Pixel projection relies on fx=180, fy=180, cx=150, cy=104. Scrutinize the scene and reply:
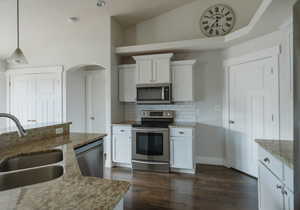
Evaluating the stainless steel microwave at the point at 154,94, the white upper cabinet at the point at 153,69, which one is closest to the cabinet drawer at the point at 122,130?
the stainless steel microwave at the point at 154,94

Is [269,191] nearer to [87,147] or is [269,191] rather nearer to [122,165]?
[87,147]

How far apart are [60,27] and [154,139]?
304 cm

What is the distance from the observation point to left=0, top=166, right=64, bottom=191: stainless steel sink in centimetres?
119

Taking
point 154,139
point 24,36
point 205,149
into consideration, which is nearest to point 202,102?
point 205,149

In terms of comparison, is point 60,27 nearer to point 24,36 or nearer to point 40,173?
point 24,36

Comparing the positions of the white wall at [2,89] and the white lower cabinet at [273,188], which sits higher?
the white wall at [2,89]

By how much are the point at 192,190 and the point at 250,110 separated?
5.88ft

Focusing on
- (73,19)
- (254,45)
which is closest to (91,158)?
(73,19)

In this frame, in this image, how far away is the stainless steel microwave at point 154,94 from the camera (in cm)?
368

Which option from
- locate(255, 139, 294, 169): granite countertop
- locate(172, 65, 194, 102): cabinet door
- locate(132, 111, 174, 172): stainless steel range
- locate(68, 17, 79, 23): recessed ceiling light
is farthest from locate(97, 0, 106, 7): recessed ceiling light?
locate(255, 139, 294, 169): granite countertop

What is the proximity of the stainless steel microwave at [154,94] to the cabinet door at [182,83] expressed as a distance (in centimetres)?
15

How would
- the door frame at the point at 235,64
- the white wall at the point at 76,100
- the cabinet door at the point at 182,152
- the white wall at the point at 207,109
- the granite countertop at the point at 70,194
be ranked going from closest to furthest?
1. the granite countertop at the point at 70,194
2. the door frame at the point at 235,64
3. the cabinet door at the point at 182,152
4. the white wall at the point at 207,109
5. the white wall at the point at 76,100

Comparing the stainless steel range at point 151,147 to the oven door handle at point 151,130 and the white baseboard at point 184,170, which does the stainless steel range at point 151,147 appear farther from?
the white baseboard at point 184,170

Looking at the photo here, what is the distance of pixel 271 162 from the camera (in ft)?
5.46
